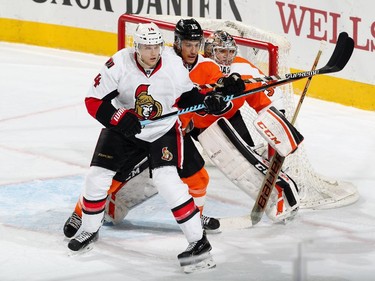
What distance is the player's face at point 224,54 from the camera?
4801 mm

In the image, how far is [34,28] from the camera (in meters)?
8.47

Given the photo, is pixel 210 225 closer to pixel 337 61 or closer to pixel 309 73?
pixel 309 73

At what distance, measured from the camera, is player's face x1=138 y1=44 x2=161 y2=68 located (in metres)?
4.15

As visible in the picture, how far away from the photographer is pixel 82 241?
433 cm

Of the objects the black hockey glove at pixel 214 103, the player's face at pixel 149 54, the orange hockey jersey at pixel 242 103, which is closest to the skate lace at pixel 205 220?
the orange hockey jersey at pixel 242 103

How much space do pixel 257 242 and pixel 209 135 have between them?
1.76 feet

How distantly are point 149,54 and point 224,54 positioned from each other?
0.74 metres

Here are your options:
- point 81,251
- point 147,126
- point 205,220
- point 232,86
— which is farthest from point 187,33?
point 81,251

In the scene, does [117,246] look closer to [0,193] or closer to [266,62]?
[0,193]

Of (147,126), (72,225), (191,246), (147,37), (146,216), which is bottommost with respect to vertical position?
(146,216)

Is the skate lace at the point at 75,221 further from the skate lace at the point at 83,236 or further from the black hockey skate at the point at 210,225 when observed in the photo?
the black hockey skate at the point at 210,225

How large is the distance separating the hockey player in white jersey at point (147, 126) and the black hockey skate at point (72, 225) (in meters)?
0.19

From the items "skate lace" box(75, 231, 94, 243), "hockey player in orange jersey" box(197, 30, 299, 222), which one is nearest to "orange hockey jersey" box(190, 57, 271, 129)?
"hockey player in orange jersey" box(197, 30, 299, 222)

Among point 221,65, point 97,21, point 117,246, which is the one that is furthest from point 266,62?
point 97,21
